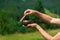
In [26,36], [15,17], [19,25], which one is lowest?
[26,36]

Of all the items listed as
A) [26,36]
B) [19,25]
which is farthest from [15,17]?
[19,25]

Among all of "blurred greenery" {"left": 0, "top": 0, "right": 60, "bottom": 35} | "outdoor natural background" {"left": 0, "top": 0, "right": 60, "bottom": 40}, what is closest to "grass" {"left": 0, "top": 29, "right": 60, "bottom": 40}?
"outdoor natural background" {"left": 0, "top": 0, "right": 60, "bottom": 40}

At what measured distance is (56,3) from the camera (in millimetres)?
9977

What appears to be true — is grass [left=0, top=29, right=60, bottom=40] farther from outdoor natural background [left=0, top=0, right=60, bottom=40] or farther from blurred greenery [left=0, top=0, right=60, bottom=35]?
blurred greenery [left=0, top=0, right=60, bottom=35]

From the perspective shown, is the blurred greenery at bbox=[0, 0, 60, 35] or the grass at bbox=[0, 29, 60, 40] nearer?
the grass at bbox=[0, 29, 60, 40]

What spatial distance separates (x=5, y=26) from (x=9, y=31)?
43cm

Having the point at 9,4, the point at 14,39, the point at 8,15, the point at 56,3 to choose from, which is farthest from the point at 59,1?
the point at 14,39

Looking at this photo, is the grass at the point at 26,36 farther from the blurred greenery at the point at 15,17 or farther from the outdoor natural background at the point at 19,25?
the blurred greenery at the point at 15,17

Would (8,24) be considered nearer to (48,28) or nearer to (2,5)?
(48,28)

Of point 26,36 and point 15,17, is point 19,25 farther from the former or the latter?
point 15,17

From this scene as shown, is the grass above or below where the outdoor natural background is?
below

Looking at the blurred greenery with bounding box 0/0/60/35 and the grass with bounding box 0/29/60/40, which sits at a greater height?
the blurred greenery with bounding box 0/0/60/35

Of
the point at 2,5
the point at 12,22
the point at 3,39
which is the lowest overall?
the point at 3,39

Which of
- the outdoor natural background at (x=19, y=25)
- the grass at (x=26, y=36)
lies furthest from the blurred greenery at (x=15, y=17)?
the grass at (x=26, y=36)
